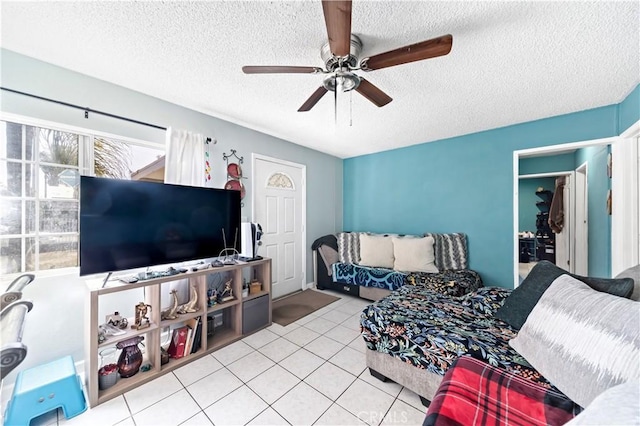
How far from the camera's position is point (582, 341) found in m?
0.94

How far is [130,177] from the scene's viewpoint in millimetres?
2129

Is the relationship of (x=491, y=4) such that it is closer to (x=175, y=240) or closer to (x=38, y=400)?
(x=175, y=240)

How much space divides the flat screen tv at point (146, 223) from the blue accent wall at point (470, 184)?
266 cm

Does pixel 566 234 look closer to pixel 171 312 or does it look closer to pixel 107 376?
pixel 171 312

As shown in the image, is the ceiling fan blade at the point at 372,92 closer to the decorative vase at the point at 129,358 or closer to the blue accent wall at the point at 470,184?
the blue accent wall at the point at 470,184

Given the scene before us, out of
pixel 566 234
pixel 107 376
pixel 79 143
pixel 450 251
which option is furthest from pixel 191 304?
pixel 566 234

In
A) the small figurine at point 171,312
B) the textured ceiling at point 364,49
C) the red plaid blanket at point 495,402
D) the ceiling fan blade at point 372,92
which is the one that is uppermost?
the textured ceiling at point 364,49

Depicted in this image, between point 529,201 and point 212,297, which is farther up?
point 529,201

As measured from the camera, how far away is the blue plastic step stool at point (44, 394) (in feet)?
4.25

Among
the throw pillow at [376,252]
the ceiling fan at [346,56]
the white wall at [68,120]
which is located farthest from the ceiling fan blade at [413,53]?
the throw pillow at [376,252]

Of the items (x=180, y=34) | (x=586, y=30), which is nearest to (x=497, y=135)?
(x=586, y=30)

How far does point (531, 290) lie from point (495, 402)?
3.05 feet

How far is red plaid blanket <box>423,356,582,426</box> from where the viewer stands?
0.85 metres

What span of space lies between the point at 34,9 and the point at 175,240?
160 centimetres
